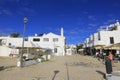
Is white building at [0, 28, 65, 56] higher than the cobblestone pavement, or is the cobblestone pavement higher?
white building at [0, 28, 65, 56]

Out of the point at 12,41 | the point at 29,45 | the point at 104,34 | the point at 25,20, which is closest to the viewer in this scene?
the point at 25,20

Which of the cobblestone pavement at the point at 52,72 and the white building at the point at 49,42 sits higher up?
the white building at the point at 49,42

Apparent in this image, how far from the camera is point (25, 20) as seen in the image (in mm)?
20156

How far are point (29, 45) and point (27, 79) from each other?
30845 millimetres

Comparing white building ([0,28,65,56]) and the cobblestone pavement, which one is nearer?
the cobblestone pavement

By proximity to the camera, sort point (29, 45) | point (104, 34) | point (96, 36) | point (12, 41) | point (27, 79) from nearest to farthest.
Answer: point (27, 79) → point (29, 45) → point (104, 34) → point (96, 36) → point (12, 41)

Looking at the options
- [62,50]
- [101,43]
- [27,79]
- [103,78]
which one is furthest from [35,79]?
[62,50]

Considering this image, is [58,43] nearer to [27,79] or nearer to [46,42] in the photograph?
[46,42]

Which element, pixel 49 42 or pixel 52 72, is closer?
pixel 52 72

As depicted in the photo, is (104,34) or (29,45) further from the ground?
(104,34)

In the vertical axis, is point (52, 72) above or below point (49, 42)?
below

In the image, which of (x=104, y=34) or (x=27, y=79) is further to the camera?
(x=104, y=34)

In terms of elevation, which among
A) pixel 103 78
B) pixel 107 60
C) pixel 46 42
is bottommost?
pixel 103 78

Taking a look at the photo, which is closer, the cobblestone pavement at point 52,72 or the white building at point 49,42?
the cobblestone pavement at point 52,72
